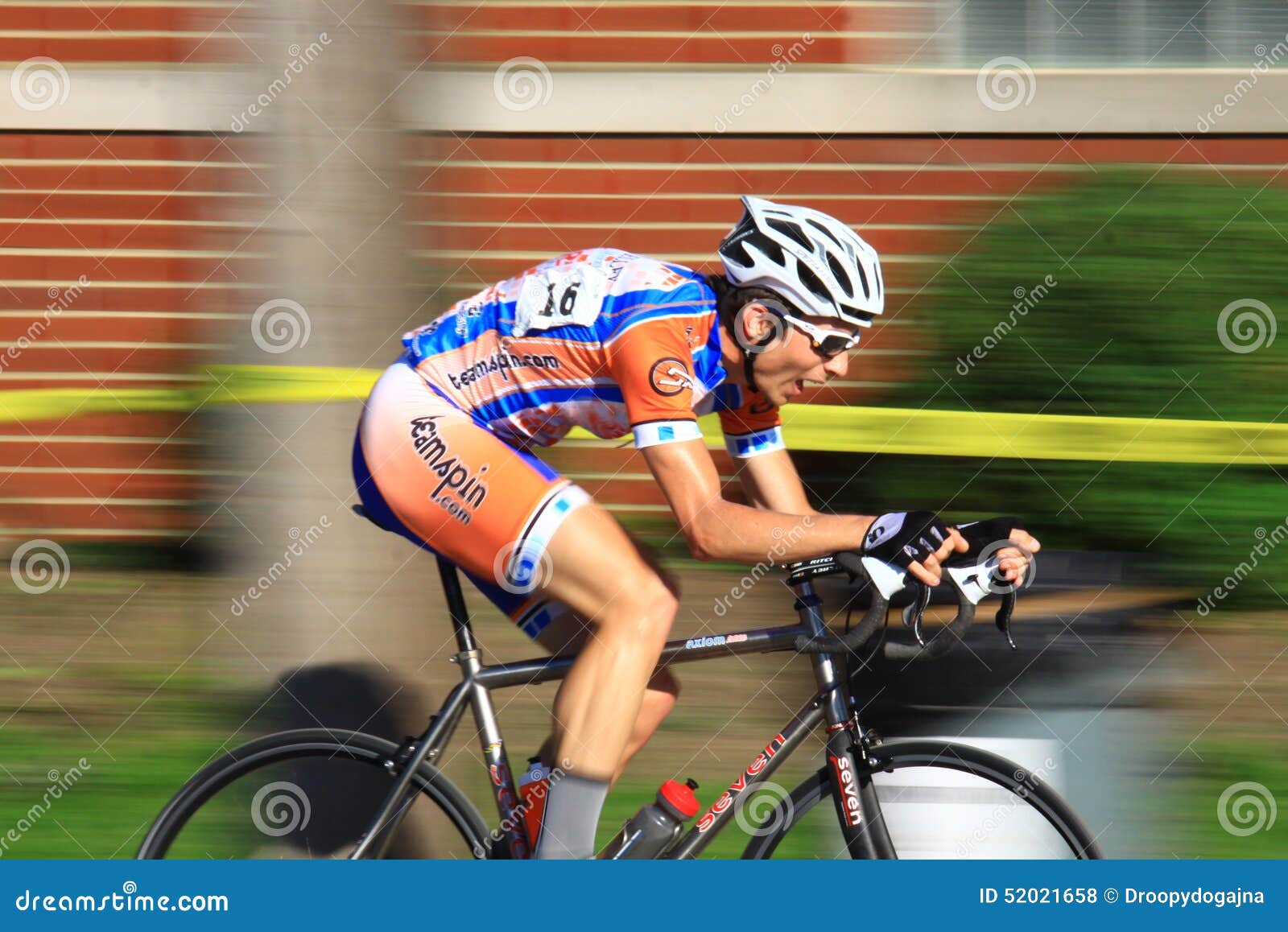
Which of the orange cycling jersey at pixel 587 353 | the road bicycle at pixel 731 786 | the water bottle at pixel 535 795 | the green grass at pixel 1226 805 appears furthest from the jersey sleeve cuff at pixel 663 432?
the green grass at pixel 1226 805

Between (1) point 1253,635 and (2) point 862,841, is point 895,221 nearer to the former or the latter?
(1) point 1253,635

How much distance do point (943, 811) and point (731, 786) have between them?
19.8 inches

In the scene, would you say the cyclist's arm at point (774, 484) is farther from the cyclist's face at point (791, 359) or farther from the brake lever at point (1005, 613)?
the brake lever at point (1005, 613)

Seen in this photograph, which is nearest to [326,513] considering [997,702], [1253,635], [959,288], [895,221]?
[997,702]

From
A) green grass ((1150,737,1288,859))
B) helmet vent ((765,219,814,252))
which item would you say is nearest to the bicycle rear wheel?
helmet vent ((765,219,814,252))

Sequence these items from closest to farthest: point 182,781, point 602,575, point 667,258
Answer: point 602,575, point 182,781, point 667,258

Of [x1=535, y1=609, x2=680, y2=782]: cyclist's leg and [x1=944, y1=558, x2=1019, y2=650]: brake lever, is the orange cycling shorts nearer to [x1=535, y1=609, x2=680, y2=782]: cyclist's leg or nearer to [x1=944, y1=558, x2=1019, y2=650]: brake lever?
[x1=535, y1=609, x2=680, y2=782]: cyclist's leg

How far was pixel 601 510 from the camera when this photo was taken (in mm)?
2855

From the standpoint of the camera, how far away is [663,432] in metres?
2.70

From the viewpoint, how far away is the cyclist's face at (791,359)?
114 inches

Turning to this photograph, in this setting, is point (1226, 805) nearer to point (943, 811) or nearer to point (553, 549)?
point (943, 811)

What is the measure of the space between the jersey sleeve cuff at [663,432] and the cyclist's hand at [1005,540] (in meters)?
0.58

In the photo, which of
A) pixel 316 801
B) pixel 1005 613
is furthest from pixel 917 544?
pixel 316 801

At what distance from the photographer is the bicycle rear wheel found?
3.06m
